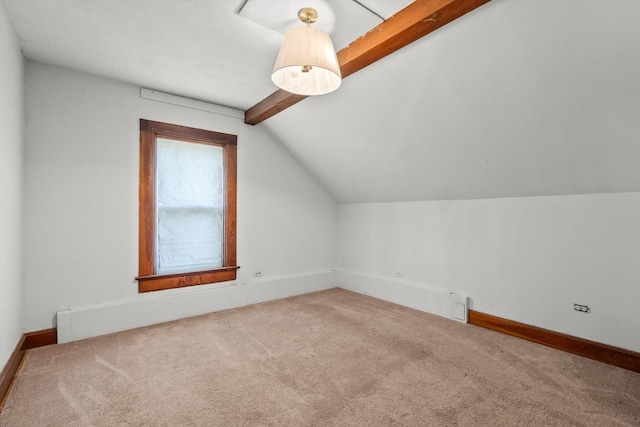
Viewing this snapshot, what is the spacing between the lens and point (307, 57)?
167cm

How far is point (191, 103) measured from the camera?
135 inches

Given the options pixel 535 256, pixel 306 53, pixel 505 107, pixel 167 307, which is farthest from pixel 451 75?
pixel 167 307

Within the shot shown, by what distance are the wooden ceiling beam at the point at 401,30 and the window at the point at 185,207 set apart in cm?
195

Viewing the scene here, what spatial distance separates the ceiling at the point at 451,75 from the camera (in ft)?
5.83

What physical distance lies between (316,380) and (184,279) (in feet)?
6.54

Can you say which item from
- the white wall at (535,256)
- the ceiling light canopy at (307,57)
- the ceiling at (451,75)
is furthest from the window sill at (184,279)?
the ceiling light canopy at (307,57)

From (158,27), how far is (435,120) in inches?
88.3

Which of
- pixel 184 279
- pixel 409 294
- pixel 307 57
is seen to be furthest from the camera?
pixel 409 294

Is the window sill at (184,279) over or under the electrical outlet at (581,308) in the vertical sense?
over

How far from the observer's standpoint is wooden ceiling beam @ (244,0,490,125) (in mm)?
1761

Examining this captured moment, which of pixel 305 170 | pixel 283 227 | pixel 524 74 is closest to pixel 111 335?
pixel 283 227

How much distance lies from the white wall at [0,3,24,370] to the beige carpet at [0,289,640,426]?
41 centimetres

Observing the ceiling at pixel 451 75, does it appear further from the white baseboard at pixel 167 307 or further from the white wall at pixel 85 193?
the white baseboard at pixel 167 307

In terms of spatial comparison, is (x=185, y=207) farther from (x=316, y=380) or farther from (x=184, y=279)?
(x=316, y=380)
